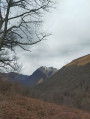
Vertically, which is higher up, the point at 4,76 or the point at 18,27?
the point at 18,27

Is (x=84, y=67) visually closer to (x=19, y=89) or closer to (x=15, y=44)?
(x=19, y=89)

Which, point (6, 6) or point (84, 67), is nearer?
point (6, 6)

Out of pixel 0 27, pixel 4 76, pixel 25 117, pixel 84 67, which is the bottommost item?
pixel 25 117

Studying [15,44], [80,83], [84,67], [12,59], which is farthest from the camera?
[84,67]

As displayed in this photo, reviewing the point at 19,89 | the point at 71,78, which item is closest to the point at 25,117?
the point at 19,89

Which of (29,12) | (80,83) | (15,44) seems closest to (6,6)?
(29,12)

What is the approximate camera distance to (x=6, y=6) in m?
11.0

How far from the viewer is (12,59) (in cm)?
1262

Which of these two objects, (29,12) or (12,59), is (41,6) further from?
(12,59)

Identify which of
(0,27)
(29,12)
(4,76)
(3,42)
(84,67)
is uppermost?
(84,67)

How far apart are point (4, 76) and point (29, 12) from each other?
5.18 meters

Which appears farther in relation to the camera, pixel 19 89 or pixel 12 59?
pixel 19 89

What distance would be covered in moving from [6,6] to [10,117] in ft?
18.4

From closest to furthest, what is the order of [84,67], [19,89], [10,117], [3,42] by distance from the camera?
[10,117], [3,42], [19,89], [84,67]
